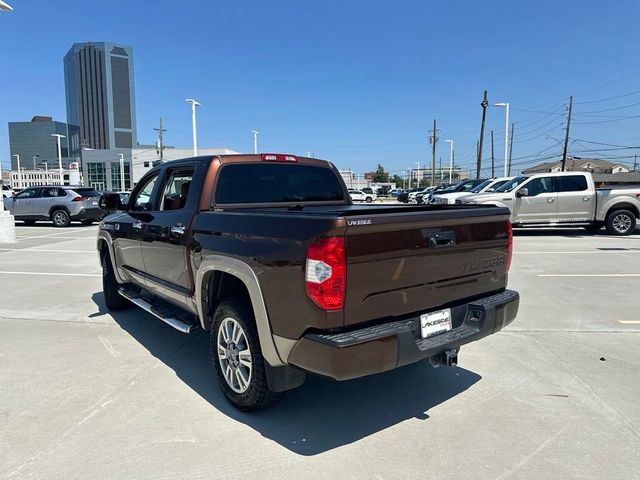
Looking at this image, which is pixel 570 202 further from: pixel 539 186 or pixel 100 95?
pixel 100 95

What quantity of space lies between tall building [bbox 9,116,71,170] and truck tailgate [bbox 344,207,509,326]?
5042 inches

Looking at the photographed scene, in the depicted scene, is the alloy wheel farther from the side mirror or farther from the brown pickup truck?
the side mirror

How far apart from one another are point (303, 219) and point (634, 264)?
365 inches

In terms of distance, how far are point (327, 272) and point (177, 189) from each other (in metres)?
2.56

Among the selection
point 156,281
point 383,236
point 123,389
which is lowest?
point 123,389

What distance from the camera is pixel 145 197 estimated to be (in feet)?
17.9

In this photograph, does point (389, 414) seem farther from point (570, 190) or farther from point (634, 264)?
point (570, 190)

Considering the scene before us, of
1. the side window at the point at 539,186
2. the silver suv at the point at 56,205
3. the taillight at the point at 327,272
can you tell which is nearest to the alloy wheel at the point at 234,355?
the taillight at the point at 327,272

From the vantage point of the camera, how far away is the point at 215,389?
13.0ft

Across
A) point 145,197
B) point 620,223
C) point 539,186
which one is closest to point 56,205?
point 145,197

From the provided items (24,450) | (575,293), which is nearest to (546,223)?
(575,293)

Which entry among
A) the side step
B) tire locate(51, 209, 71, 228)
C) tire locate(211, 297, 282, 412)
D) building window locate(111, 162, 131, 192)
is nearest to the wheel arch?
tire locate(211, 297, 282, 412)

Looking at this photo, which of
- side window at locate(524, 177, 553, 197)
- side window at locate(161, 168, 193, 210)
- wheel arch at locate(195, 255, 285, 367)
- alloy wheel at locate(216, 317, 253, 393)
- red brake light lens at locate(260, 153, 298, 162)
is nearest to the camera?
wheel arch at locate(195, 255, 285, 367)

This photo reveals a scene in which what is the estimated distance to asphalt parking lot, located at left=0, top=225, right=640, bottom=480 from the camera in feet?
9.43
